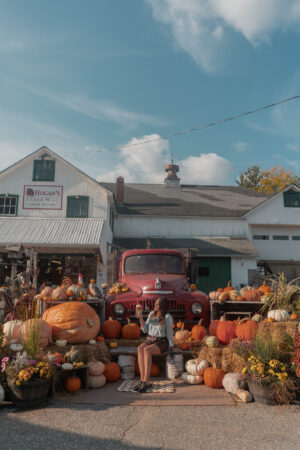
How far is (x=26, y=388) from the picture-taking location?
4809mm

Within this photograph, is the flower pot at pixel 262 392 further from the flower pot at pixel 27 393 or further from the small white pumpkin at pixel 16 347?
the small white pumpkin at pixel 16 347

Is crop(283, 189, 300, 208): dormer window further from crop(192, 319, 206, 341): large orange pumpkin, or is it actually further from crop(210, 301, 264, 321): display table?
crop(192, 319, 206, 341): large orange pumpkin

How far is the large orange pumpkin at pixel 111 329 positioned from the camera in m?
7.21

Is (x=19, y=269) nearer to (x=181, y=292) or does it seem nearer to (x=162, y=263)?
(x=162, y=263)

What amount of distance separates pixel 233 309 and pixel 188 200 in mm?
17741

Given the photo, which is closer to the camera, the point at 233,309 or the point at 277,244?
the point at 233,309

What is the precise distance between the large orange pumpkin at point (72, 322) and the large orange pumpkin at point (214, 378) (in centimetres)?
224

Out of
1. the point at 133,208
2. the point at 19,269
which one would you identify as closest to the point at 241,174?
the point at 133,208

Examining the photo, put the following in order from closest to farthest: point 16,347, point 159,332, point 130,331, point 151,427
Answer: point 151,427
point 16,347
point 159,332
point 130,331

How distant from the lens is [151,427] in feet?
13.6

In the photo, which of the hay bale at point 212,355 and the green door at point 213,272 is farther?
the green door at point 213,272

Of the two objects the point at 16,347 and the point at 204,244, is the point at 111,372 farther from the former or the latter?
the point at 204,244

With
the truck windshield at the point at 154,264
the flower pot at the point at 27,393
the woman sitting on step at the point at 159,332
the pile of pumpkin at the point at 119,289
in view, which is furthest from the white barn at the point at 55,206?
the flower pot at the point at 27,393

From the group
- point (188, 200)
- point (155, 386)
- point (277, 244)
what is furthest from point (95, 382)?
point (188, 200)
